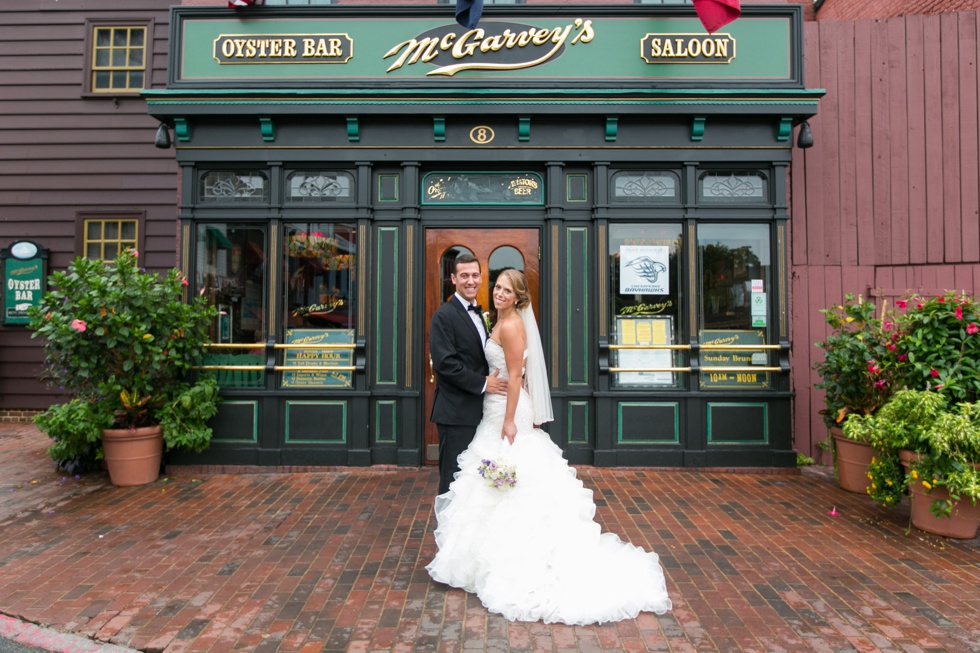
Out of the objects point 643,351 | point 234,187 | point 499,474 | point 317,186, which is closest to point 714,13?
point 643,351

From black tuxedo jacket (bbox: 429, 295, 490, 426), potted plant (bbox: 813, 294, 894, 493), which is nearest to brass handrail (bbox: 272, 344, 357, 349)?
black tuxedo jacket (bbox: 429, 295, 490, 426)

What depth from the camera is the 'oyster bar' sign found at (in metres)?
6.60

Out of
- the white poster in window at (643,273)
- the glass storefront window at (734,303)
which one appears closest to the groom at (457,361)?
the white poster in window at (643,273)

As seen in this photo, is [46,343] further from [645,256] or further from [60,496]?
[645,256]

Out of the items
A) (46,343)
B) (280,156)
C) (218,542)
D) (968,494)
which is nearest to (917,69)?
(968,494)

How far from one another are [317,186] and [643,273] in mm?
3798

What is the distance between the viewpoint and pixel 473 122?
6.64 m

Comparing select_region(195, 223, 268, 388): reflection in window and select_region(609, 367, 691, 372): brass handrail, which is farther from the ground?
select_region(195, 223, 268, 388): reflection in window

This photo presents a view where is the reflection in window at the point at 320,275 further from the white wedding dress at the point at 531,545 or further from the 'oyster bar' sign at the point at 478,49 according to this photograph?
the white wedding dress at the point at 531,545

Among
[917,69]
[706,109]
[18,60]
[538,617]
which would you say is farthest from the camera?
[18,60]

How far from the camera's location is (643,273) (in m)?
6.64

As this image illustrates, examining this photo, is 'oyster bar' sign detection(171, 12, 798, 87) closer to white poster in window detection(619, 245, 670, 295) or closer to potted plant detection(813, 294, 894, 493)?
white poster in window detection(619, 245, 670, 295)

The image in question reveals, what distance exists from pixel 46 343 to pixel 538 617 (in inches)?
215

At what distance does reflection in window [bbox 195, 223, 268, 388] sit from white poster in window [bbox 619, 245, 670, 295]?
403 cm
